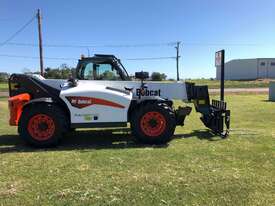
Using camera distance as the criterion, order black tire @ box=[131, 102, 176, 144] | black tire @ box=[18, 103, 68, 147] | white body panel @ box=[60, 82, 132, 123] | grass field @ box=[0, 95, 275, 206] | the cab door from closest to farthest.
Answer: grass field @ box=[0, 95, 275, 206], black tire @ box=[18, 103, 68, 147], white body panel @ box=[60, 82, 132, 123], black tire @ box=[131, 102, 176, 144], the cab door

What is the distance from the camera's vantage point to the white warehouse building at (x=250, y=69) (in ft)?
320

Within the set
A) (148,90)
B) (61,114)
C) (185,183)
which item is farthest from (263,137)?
(61,114)

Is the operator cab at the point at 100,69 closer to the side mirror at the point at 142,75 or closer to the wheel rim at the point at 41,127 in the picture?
the side mirror at the point at 142,75

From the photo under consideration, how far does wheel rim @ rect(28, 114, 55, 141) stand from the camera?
8312 millimetres

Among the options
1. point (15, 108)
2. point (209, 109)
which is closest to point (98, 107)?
point (15, 108)

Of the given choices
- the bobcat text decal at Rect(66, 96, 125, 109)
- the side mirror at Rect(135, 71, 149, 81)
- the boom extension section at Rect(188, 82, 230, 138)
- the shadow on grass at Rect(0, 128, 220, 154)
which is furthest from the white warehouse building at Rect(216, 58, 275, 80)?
the bobcat text decal at Rect(66, 96, 125, 109)

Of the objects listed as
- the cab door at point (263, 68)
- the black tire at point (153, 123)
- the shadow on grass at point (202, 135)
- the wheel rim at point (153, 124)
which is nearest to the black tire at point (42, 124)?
the black tire at point (153, 123)

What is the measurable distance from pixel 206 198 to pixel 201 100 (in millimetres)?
5070

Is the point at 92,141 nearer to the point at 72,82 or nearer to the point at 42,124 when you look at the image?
the point at 42,124

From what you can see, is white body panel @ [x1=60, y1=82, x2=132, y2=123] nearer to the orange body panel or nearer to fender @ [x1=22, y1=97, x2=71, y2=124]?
fender @ [x1=22, y1=97, x2=71, y2=124]

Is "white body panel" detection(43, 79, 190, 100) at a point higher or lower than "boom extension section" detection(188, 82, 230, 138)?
higher

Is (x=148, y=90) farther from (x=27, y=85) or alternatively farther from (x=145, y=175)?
(x=145, y=175)

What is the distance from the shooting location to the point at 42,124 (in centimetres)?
835

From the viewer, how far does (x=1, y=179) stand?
19.4 feet
